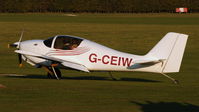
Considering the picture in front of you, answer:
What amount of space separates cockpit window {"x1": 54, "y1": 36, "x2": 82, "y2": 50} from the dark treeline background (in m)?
95.3

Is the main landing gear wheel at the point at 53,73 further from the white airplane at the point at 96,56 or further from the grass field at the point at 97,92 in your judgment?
the grass field at the point at 97,92

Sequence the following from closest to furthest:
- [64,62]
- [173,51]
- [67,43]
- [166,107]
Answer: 1. [166,107]
2. [173,51]
3. [64,62]
4. [67,43]

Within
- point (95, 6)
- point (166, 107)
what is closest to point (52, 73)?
point (166, 107)

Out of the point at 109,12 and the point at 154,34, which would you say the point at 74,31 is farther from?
the point at 109,12

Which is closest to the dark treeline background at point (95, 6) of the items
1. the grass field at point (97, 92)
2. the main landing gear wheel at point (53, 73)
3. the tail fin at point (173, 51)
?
the grass field at point (97, 92)

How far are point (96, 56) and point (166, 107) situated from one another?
6.67 meters

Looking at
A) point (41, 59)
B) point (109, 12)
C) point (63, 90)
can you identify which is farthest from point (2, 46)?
point (109, 12)

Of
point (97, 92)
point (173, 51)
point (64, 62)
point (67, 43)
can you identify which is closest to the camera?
point (97, 92)

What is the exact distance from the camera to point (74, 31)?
63.9 meters

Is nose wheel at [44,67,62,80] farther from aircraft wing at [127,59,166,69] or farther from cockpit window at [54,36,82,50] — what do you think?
aircraft wing at [127,59,166,69]

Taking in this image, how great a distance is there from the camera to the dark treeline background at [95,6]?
12044 cm

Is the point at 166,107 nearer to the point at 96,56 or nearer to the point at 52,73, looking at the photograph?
the point at 96,56

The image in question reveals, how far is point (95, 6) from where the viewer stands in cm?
12319

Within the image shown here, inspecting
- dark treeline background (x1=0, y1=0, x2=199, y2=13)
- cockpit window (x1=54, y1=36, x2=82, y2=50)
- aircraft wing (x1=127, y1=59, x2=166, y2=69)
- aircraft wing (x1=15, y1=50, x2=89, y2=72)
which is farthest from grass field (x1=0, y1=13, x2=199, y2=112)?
dark treeline background (x1=0, y1=0, x2=199, y2=13)
